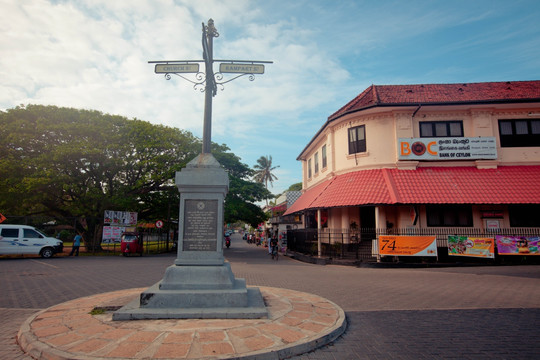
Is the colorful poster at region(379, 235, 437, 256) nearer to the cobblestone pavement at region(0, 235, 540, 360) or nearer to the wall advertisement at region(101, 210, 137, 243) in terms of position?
the cobblestone pavement at region(0, 235, 540, 360)

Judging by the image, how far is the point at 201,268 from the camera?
589 centimetres

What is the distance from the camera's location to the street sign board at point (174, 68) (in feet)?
22.5

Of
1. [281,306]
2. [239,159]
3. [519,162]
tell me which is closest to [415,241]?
[519,162]

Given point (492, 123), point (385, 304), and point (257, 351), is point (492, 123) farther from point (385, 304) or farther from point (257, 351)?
point (257, 351)

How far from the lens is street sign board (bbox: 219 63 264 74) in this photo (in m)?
7.11

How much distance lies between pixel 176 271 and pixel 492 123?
19566mm

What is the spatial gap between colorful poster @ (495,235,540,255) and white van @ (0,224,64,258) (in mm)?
25894

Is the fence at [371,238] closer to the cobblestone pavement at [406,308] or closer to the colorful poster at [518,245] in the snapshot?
the colorful poster at [518,245]

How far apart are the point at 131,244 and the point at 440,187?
20.6m

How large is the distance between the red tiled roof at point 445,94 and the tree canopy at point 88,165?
13.5 metres

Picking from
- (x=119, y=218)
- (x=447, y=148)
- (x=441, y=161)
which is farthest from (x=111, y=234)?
(x=447, y=148)

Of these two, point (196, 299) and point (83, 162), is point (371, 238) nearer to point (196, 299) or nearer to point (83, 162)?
point (196, 299)

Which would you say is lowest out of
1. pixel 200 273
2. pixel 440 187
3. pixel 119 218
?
pixel 200 273

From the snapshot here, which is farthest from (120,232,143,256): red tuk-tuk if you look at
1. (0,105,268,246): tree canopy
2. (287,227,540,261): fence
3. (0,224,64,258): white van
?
(287,227,540,261): fence
